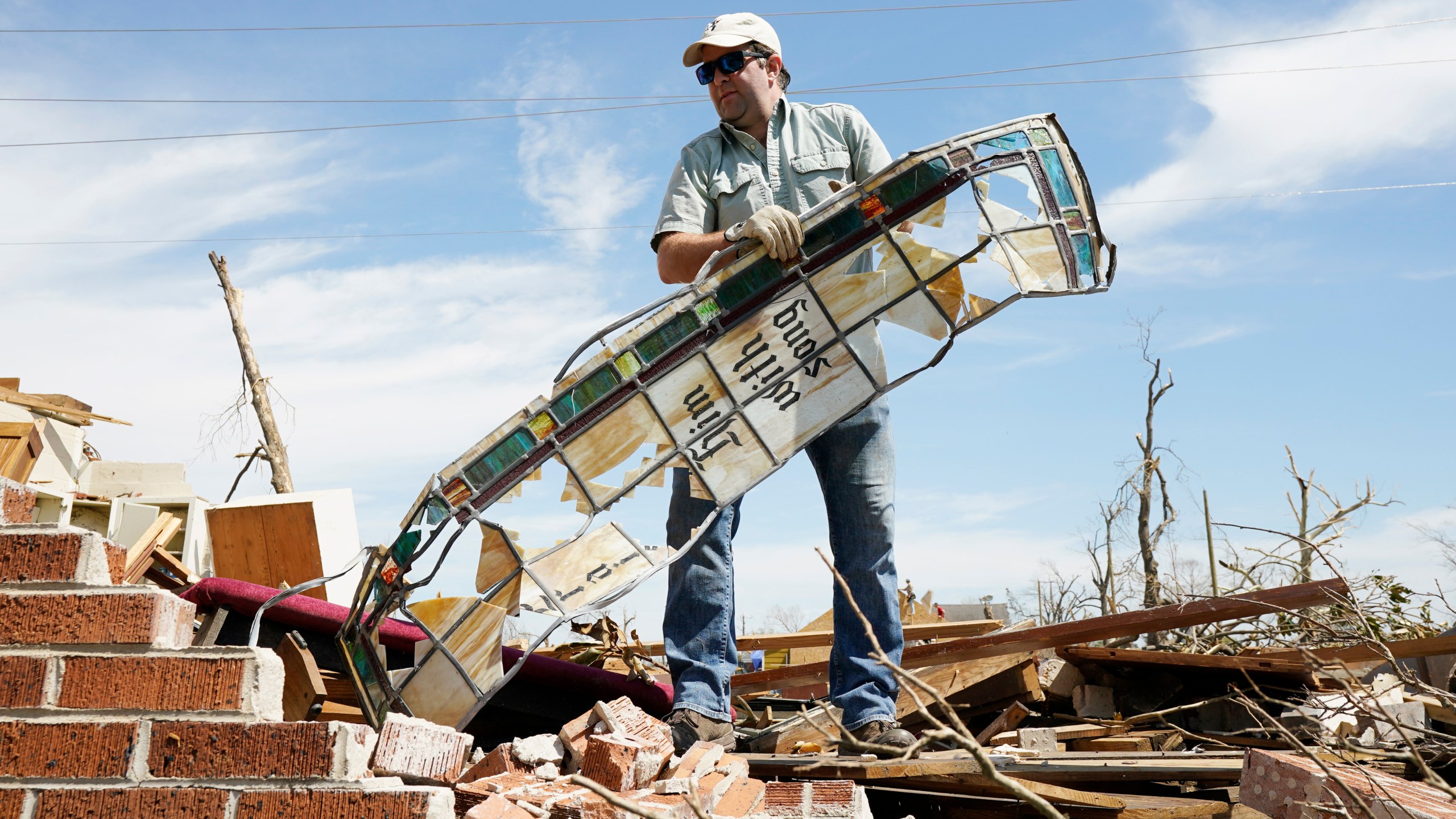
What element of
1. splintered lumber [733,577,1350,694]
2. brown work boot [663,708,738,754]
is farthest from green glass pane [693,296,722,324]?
splintered lumber [733,577,1350,694]

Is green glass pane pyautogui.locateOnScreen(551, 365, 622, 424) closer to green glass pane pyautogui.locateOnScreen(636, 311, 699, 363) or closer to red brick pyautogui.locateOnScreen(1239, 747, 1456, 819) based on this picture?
green glass pane pyautogui.locateOnScreen(636, 311, 699, 363)

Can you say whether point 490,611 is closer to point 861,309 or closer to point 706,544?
point 706,544

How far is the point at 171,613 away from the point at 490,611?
0.81 meters

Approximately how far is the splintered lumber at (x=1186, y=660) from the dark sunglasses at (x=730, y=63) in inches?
110

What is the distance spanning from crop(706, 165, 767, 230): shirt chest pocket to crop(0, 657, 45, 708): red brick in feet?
7.25

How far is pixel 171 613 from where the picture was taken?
256 centimetres

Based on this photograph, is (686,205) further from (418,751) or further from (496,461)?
(418,751)

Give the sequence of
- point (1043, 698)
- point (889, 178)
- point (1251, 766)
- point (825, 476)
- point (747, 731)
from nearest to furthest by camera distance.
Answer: point (1251, 766)
point (889, 178)
point (825, 476)
point (747, 731)
point (1043, 698)

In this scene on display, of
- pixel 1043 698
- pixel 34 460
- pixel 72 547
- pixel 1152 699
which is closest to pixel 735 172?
pixel 72 547

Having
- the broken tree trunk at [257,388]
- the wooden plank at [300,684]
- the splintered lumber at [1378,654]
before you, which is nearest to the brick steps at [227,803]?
the wooden plank at [300,684]

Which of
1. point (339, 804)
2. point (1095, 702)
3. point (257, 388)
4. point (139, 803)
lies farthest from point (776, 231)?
point (257, 388)

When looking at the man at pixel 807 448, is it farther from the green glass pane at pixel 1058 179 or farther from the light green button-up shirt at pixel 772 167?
the green glass pane at pixel 1058 179

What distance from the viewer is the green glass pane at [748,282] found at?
3154 millimetres

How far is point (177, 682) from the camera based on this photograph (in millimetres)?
2451
